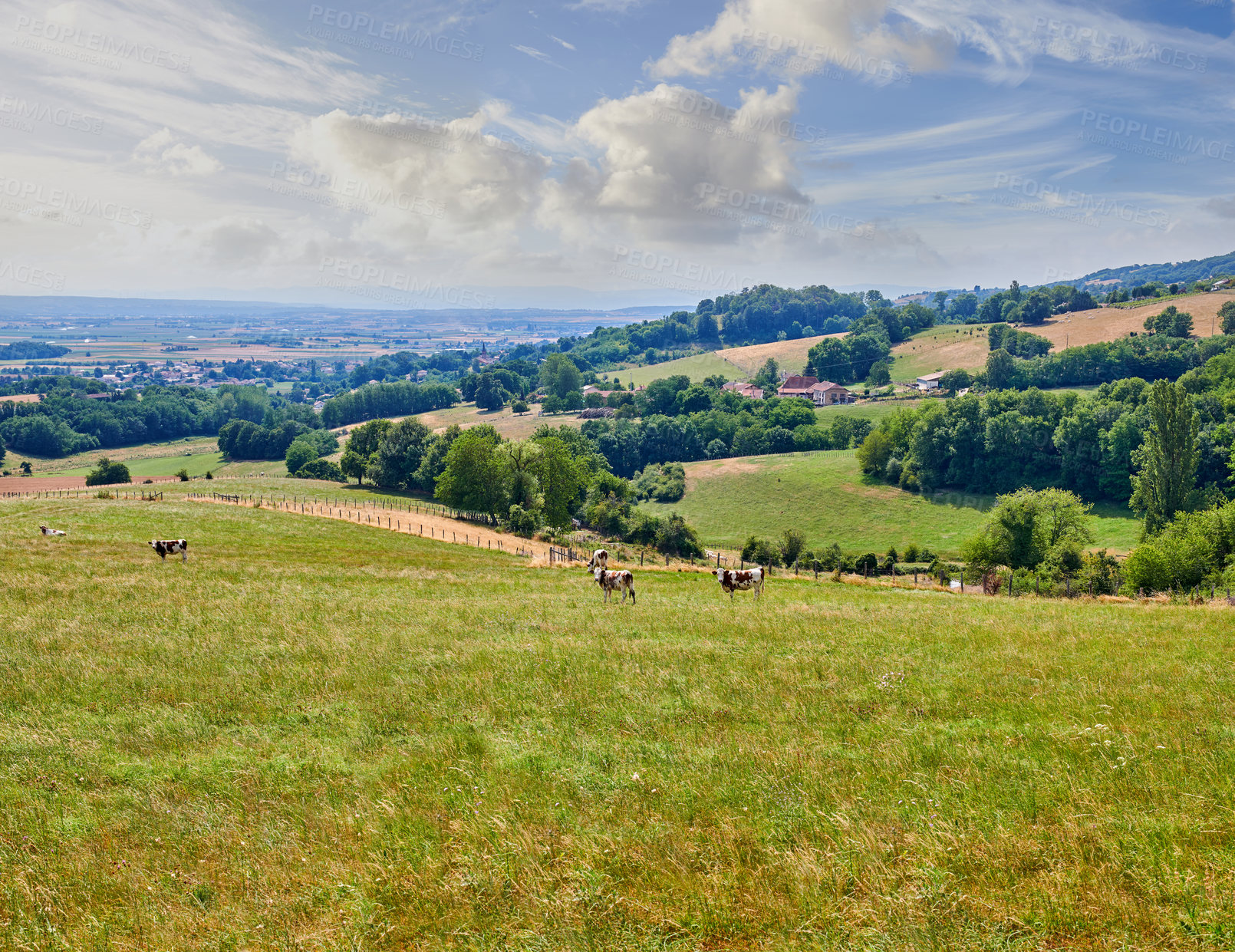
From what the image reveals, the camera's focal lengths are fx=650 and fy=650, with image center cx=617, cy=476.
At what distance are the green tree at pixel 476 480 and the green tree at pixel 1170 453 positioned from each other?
75657mm

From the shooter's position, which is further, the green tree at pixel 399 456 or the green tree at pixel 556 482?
the green tree at pixel 399 456

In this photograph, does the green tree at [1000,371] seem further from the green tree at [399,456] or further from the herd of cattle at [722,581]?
the herd of cattle at [722,581]

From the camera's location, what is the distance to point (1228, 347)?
15300 cm

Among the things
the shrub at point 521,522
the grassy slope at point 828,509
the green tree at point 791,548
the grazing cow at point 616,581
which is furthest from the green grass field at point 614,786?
the grassy slope at point 828,509

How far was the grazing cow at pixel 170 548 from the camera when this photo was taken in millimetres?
33594

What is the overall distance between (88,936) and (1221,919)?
10840 millimetres

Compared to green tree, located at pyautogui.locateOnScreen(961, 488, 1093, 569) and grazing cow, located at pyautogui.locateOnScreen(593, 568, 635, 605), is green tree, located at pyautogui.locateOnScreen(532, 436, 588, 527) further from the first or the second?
grazing cow, located at pyautogui.locateOnScreen(593, 568, 635, 605)

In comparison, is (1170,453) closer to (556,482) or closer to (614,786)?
(556,482)

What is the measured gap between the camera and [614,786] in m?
9.11

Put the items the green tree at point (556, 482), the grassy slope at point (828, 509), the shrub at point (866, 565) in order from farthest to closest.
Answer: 1. the grassy slope at point (828, 509)
2. the green tree at point (556, 482)
3. the shrub at point (866, 565)

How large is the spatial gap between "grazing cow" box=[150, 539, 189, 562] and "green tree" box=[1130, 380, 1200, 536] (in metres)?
94.5

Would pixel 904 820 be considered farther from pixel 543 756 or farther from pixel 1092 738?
pixel 543 756

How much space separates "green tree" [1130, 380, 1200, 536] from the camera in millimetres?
76500

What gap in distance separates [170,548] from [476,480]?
41875mm
